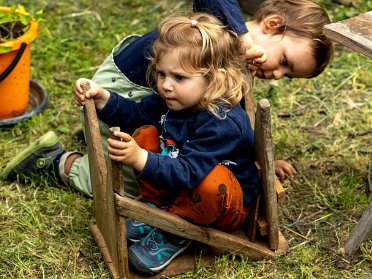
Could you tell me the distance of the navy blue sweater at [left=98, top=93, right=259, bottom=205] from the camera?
104 inches

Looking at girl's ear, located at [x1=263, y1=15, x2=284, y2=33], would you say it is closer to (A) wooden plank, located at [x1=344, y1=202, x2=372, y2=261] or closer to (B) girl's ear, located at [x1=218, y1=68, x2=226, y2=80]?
(B) girl's ear, located at [x1=218, y1=68, x2=226, y2=80]

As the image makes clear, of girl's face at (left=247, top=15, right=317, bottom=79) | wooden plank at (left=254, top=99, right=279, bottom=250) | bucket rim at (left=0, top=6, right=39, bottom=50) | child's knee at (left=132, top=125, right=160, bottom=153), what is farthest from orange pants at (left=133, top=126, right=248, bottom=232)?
bucket rim at (left=0, top=6, right=39, bottom=50)

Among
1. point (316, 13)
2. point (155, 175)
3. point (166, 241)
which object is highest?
point (316, 13)

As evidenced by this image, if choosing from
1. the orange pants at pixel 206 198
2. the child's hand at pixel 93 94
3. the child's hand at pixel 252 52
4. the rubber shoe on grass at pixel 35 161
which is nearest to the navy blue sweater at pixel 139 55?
the child's hand at pixel 252 52

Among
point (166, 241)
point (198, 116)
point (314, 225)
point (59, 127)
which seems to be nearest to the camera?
point (198, 116)

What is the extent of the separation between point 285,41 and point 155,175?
0.95m

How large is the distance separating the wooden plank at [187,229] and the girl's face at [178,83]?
1.48ft

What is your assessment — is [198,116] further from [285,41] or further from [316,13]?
[316,13]

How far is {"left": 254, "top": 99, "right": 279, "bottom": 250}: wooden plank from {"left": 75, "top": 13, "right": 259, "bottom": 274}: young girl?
0.07 meters

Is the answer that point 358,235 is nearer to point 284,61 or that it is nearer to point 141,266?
point 284,61

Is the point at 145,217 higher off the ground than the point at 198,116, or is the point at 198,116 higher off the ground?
the point at 198,116

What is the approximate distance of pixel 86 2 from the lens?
543 cm

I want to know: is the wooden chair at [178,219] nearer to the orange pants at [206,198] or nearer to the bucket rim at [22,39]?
the orange pants at [206,198]

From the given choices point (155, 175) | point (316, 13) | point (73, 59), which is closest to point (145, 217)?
point (155, 175)
